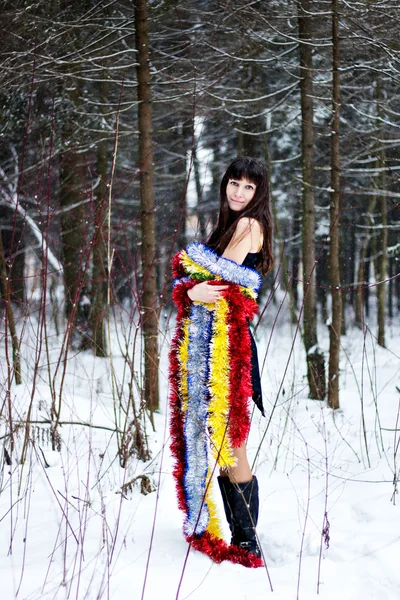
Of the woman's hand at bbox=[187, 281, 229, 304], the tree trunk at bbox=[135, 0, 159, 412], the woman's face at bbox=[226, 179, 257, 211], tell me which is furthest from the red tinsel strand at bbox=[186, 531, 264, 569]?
the tree trunk at bbox=[135, 0, 159, 412]

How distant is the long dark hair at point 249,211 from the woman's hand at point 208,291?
20 centimetres

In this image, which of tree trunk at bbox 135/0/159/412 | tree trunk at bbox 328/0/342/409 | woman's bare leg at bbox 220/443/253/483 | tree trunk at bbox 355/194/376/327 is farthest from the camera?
tree trunk at bbox 328/0/342/409

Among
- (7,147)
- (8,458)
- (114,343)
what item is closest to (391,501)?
(8,458)

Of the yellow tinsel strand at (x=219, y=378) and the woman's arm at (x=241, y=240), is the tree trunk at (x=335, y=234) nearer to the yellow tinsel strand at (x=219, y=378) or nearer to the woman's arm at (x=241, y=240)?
the woman's arm at (x=241, y=240)

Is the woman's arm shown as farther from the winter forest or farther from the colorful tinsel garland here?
the winter forest

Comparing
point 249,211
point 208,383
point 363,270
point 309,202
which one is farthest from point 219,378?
point 309,202

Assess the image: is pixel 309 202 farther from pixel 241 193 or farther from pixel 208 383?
pixel 208 383

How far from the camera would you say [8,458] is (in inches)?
143

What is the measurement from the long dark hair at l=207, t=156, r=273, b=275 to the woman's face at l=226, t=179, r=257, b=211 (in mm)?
15

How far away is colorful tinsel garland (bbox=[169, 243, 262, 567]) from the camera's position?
2598 millimetres

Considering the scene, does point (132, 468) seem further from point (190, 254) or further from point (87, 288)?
point (87, 288)

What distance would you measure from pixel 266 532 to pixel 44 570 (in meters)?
1.22

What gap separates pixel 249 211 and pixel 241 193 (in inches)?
4.0

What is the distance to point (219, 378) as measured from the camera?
2.59m
